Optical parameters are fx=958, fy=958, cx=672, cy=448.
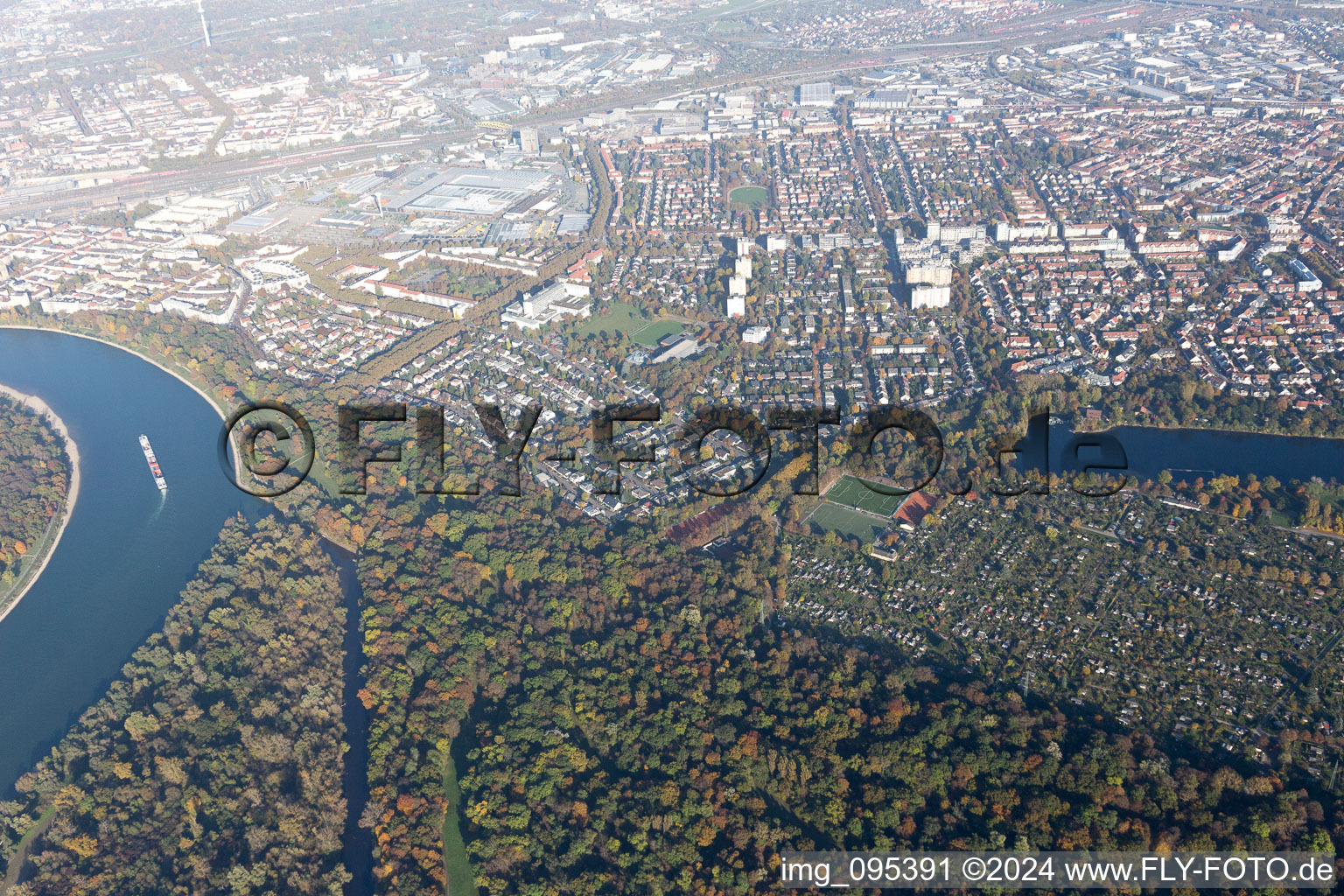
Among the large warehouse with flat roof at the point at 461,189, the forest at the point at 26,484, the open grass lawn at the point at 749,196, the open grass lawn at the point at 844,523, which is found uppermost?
the large warehouse with flat roof at the point at 461,189

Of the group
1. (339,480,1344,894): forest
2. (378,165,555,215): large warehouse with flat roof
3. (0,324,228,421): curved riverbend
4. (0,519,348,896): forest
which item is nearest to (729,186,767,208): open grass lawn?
(378,165,555,215): large warehouse with flat roof

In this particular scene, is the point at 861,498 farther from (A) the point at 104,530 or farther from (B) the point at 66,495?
(B) the point at 66,495

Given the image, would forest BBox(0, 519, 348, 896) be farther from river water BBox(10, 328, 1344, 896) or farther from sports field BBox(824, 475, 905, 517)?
sports field BBox(824, 475, 905, 517)

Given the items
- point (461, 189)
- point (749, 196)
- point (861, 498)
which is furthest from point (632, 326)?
point (461, 189)

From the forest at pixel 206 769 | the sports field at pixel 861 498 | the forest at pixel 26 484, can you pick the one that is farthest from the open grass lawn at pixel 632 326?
the forest at pixel 26 484

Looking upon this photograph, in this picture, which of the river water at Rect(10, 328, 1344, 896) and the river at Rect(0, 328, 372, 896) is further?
the river water at Rect(10, 328, 1344, 896)

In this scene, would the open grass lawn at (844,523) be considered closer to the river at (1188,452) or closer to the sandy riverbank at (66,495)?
the river at (1188,452)

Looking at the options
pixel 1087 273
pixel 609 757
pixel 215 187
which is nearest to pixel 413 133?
pixel 215 187

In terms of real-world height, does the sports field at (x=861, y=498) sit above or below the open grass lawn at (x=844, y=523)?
above
